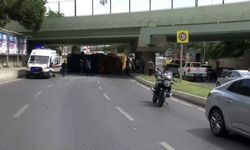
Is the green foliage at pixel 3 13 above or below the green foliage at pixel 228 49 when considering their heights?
above

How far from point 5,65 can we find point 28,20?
9.53m

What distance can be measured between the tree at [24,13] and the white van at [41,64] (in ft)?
44.9

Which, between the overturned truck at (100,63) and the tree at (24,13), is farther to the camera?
the overturned truck at (100,63)

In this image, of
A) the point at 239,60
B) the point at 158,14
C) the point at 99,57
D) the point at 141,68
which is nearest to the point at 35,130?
the point at 158,14

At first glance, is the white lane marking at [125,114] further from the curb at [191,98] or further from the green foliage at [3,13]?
the green foliage at [3,13]

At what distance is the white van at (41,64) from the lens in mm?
41281

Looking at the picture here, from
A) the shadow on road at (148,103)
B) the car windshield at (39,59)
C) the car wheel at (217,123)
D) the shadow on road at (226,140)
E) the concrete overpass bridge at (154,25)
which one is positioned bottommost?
the shadow on road at (148,103)

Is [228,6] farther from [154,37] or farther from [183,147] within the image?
[183,147]

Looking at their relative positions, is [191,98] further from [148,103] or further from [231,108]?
[231,108]

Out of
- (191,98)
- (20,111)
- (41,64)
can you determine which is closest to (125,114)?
(20,111)

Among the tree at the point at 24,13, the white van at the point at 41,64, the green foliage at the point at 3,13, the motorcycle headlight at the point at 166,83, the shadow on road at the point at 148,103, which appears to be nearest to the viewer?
the motorcycle headlight at the point at 166,83

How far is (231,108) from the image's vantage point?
1066 cm

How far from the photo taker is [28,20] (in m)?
57.2

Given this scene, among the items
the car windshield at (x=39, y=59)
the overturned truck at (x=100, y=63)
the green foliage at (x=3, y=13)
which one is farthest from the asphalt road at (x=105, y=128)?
the overturned truck at (x=100, y=63)
